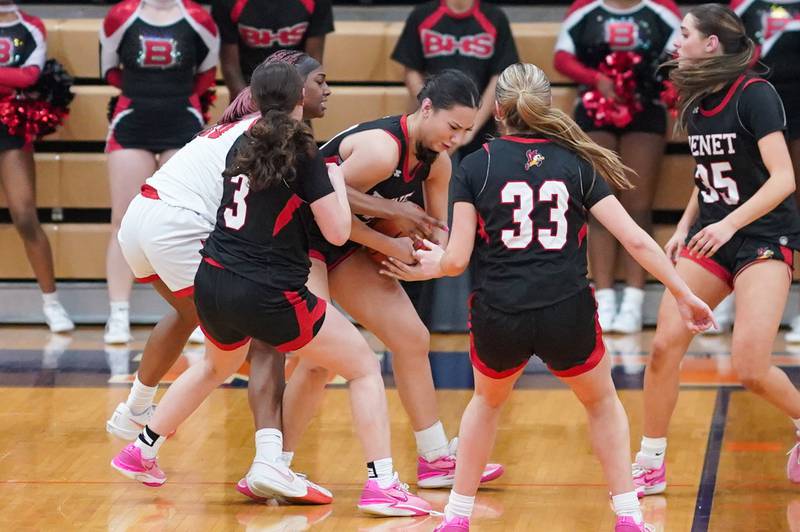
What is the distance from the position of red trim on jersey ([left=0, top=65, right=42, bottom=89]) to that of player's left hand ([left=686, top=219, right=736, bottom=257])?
174 inches

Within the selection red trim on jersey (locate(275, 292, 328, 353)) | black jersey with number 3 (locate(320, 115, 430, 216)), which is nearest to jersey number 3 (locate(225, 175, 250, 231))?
red trim on jersey (locate(275, 292, 328, 353))

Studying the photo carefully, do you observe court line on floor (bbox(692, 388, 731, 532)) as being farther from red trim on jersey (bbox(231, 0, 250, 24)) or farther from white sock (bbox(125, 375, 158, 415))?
red trim on jersey (bbox(231, 0, 250, 24))

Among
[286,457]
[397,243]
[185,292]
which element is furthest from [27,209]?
[397,243]

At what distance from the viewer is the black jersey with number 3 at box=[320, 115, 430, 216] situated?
15.2ft

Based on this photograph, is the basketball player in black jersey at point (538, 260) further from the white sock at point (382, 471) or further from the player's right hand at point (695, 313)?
the white sock at point (382, 471)

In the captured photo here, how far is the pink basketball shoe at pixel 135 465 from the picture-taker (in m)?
4.63

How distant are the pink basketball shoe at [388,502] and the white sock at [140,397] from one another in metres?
1.17

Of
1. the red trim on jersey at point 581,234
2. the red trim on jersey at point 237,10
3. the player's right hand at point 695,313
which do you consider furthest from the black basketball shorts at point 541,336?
the red trim on jersey at point 237,10

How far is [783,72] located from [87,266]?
4.29 m

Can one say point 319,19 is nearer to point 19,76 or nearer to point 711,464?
point 19,76

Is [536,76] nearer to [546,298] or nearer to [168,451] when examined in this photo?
[546,298]

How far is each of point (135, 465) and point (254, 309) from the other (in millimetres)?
831

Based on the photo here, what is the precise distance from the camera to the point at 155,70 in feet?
24.4

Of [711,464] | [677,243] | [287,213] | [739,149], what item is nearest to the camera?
[287,213]
